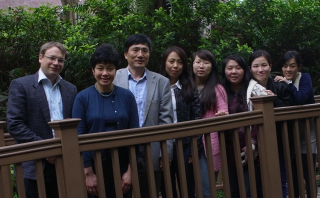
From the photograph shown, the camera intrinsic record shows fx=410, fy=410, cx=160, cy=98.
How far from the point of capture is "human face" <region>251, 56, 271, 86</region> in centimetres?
419

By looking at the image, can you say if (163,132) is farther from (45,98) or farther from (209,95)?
(209,95)

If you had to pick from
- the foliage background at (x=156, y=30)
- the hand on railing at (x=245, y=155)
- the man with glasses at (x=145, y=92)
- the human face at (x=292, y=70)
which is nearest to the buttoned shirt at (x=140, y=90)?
the man with glasses at (x=145, y=92)

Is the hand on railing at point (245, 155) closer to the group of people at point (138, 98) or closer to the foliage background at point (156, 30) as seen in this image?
the group of people at point (138, 98)

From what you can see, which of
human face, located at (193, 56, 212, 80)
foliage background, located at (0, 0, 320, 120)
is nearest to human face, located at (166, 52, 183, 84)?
human face, located at (193, 56, 212, 80)

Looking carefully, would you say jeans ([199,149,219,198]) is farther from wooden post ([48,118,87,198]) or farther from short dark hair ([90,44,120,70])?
wooden post ([48,118,87,198])

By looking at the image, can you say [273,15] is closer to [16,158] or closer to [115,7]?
[115,7]

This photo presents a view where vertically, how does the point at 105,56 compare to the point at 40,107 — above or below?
above

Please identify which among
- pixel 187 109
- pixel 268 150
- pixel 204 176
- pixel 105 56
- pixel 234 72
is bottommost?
pixel 204 176

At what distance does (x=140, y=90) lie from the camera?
3.78 meters

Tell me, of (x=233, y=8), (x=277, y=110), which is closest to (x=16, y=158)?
(x=277, y=110)

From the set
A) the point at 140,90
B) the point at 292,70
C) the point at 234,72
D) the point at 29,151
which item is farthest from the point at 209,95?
the point at 29,151

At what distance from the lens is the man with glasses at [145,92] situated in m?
3.65

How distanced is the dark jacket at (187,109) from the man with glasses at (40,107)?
3.44ft

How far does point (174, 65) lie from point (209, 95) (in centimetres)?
46
